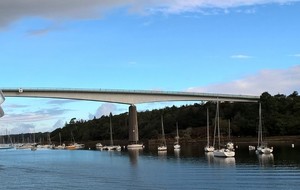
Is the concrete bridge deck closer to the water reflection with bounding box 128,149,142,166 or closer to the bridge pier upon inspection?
the bridge pier

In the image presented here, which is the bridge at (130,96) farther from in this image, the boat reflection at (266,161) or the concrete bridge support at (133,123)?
the boat reflection at (266,161)

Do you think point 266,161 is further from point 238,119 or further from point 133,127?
point 238,119

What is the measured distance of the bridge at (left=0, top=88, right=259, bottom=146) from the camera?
4697 inches

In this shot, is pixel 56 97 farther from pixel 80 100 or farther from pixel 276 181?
pixel 276 181

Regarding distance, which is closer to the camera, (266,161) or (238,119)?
(266,161)

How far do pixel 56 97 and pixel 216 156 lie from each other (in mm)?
57538

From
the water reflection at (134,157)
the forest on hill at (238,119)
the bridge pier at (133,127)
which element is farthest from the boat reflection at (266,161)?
the forest on hill at (238,119)

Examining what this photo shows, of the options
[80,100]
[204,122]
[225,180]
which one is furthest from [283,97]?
[225,180]

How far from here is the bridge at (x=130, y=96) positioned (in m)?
119

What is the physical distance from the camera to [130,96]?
136750 mm

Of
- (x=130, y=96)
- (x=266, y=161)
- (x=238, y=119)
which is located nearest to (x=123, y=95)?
(x=130, y=96)

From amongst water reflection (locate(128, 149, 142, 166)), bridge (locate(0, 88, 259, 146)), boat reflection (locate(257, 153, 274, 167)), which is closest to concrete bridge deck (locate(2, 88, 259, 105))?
bridge (locate(0, 88, 259, 146))

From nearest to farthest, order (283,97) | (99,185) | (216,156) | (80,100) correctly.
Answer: (99,185)
(216,156)
(80,100)
(283,97)

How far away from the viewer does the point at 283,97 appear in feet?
526
